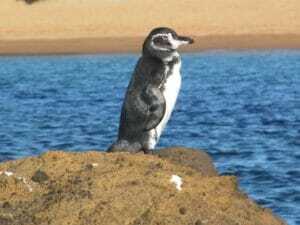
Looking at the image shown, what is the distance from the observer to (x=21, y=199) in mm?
7141

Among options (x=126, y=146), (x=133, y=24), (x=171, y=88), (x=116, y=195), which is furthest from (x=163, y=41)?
(x=133, y=24)

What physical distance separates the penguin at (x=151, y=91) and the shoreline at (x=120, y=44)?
107 ft

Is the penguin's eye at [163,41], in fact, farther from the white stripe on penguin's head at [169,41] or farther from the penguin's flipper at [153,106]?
the penguin's flipper at [153,106]

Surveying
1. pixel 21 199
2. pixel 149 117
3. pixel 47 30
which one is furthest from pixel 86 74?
pixel 21 199

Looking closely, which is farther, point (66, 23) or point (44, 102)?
point (66, 23)

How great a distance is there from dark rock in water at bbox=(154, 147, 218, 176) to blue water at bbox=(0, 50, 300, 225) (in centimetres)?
234

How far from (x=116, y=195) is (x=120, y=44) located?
39.0m

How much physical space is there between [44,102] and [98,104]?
4.54ft

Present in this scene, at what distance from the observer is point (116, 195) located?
22.8ft

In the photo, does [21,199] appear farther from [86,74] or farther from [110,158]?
[86,74]

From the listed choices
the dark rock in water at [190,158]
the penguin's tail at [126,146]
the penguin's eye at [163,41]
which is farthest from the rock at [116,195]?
the penguin's eye at [163,41]

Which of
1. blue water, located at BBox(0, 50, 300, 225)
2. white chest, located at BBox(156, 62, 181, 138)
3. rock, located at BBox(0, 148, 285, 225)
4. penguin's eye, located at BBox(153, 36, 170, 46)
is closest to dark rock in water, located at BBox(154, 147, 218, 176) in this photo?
white chest, located at BBox(156, 62, 181, 138)

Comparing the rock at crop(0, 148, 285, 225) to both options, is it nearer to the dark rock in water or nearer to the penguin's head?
the dark rock in water

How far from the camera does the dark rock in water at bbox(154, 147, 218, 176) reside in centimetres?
880
